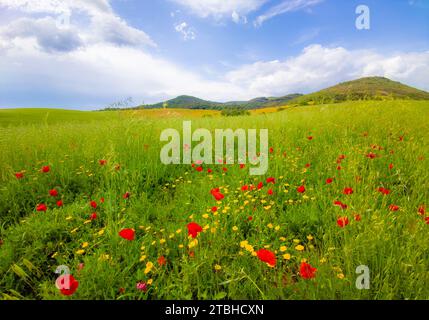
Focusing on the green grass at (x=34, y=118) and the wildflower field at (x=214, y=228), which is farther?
the green grass at (x=34, y=118)

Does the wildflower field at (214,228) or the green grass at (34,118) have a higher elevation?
the green grass at (34,118)

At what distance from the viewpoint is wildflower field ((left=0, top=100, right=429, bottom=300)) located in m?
1.39

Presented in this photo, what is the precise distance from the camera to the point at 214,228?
177cm

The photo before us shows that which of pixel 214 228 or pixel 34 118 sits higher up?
pixel 34 118

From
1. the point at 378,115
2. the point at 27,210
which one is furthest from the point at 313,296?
the point at 378,115

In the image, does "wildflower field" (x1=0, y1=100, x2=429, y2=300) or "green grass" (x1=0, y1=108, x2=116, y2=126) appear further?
"green grass" (x1=0, y1=108, x2=116, y2=126)

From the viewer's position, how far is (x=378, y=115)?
5.71 meters

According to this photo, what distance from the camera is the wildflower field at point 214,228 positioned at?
4.57 ft

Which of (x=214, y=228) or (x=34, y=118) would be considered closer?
(x=214, y=228)

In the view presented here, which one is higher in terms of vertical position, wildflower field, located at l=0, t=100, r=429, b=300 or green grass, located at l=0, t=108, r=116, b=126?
green grass, located at l=0, t=108, r=116, b=126

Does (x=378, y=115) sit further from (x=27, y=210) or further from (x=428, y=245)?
(x=27, y=210)
